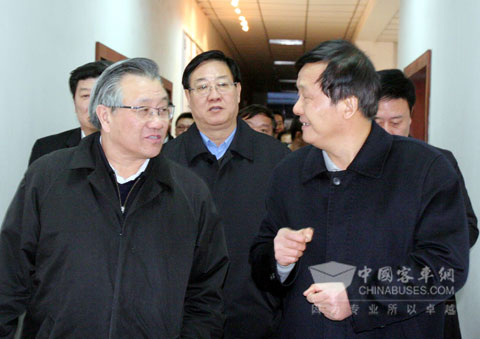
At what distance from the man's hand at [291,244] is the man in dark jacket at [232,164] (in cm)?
84

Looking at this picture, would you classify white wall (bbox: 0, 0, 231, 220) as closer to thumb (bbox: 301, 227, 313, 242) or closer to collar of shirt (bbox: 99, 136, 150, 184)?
collar of shirt (bbox: 99, 136, 150, 184)

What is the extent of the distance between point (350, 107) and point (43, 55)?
9.58 feet

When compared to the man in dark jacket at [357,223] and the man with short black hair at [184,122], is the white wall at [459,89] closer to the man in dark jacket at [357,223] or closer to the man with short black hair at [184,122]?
the man in dark jacket at [357,223]

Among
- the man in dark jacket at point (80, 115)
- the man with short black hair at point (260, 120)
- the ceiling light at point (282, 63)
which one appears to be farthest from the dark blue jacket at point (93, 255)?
the ceiling light at point (282, 63)

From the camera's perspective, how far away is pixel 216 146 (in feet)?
10.4

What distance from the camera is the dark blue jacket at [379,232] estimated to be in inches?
67.0

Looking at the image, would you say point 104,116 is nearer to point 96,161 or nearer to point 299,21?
point 96,161

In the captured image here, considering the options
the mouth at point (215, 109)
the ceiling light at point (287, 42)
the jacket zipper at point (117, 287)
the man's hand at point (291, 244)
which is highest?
the ceiling light at point (287, 42)

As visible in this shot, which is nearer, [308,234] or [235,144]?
[308,234]

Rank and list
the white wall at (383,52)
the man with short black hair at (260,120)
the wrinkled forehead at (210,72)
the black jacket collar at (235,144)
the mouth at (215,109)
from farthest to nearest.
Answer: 1. the white wall at (383,52)
2. the man with short black hair at (260,120)
3. the wrinkled forehead at (210,72)
4. the mouth at (215,109)
5. the black jacket collar at (235,144)

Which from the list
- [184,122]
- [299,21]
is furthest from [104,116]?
[299,21]

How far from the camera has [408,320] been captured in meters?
1.78

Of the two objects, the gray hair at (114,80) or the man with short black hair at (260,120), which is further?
the man with short black hair at (260,120)

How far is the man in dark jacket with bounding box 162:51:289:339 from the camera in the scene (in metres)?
2.82
